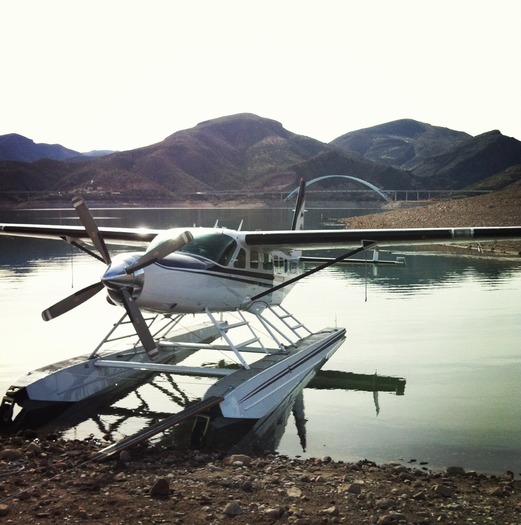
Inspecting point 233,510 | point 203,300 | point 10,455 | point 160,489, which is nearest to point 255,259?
point 203,300

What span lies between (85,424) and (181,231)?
3184 mm

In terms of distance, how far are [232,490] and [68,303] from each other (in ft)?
15.6

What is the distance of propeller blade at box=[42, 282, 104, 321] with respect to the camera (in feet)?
34.0

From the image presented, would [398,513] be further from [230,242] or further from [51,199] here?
[51,199]

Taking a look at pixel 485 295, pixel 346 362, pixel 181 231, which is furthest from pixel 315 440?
pixel 485 295

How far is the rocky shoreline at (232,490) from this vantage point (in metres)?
6.39

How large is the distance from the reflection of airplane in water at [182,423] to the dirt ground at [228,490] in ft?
1.94

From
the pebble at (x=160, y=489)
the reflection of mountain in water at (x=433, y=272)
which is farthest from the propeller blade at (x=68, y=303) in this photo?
the reflection of mountain in water at (x=433, y=272)

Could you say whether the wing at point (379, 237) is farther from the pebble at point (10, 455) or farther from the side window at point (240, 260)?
the pebble at point (10, 455)

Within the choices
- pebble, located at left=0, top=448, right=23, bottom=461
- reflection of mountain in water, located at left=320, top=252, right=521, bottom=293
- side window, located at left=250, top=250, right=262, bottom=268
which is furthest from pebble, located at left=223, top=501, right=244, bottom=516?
reflection of mountain in water, located at left=320, top=252, right=521, bottom=293

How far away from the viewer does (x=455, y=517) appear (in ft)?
21.1

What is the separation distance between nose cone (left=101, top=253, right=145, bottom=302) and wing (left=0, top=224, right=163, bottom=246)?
362 centimetres

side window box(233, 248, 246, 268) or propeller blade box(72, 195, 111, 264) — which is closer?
propeller blade box(72, 195, 111, 264)

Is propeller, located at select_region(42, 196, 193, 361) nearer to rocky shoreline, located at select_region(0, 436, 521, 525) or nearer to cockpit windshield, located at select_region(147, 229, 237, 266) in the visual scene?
cockpit windshield, located at select_region(147, 229, 237, 266)
